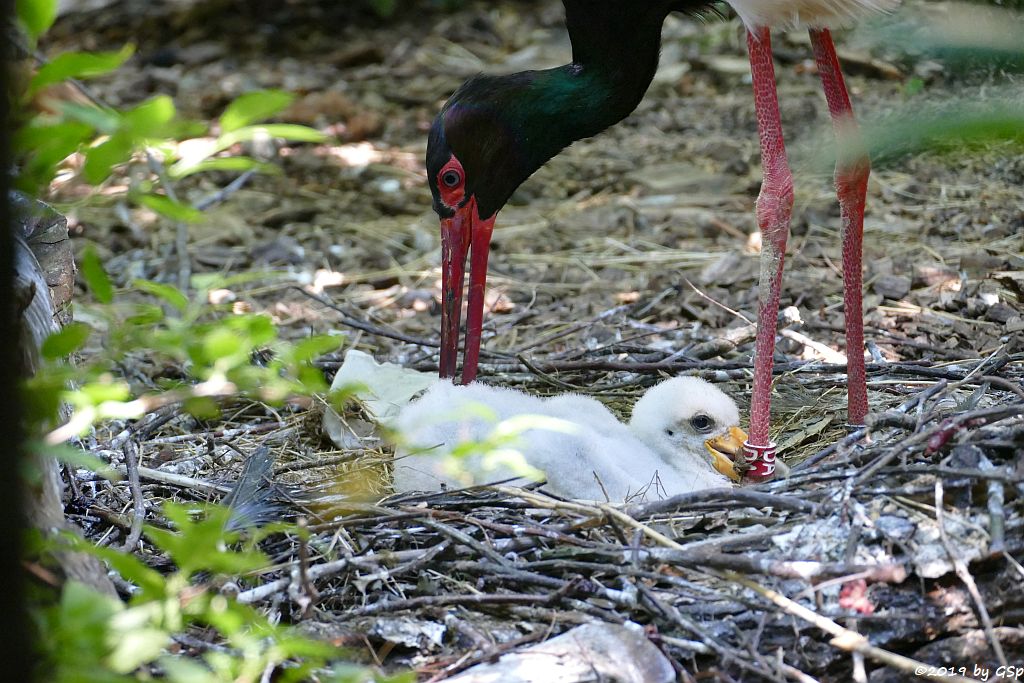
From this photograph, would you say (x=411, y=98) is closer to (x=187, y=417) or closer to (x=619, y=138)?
(x=619, y=138)

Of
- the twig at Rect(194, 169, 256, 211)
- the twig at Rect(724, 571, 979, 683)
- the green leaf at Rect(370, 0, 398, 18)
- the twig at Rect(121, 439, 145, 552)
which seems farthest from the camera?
the green leaf at Rect(370, 0, 398, 18)

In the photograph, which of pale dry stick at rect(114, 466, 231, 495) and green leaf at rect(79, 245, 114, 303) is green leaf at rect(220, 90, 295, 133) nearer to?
green leaf at rect(79, 245, 114, 303)

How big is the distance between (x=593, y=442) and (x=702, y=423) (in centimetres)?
46

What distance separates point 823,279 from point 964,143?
3.65 meters

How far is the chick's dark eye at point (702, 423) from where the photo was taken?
331 cm

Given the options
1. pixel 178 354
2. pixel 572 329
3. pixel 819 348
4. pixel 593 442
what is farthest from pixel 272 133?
pixel 572 329

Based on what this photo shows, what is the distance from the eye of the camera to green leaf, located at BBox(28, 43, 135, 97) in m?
1.43

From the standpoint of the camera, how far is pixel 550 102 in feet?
12.1

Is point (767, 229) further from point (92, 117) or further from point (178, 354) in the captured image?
point (92, 117)

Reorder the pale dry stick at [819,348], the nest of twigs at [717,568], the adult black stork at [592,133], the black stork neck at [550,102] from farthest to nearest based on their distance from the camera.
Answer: the pale dry stick at [819,348] → the black stork neck at [550,102] → the adult black stork at [592,133] → the nest of twigs at [717,568]

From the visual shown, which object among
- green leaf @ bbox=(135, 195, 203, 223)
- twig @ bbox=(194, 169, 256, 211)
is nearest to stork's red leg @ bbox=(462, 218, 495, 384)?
green leaf @ bbox=(135, 195, 203, 223)

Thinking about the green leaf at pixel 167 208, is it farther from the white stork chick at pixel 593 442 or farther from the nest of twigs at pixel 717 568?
the white stork chick at pixel 593 442

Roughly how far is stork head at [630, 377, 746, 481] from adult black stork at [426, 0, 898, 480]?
0.48 feet

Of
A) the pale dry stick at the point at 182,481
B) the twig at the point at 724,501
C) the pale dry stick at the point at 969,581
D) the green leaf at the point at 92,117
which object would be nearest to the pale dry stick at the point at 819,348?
the twig at the point at 724,501
